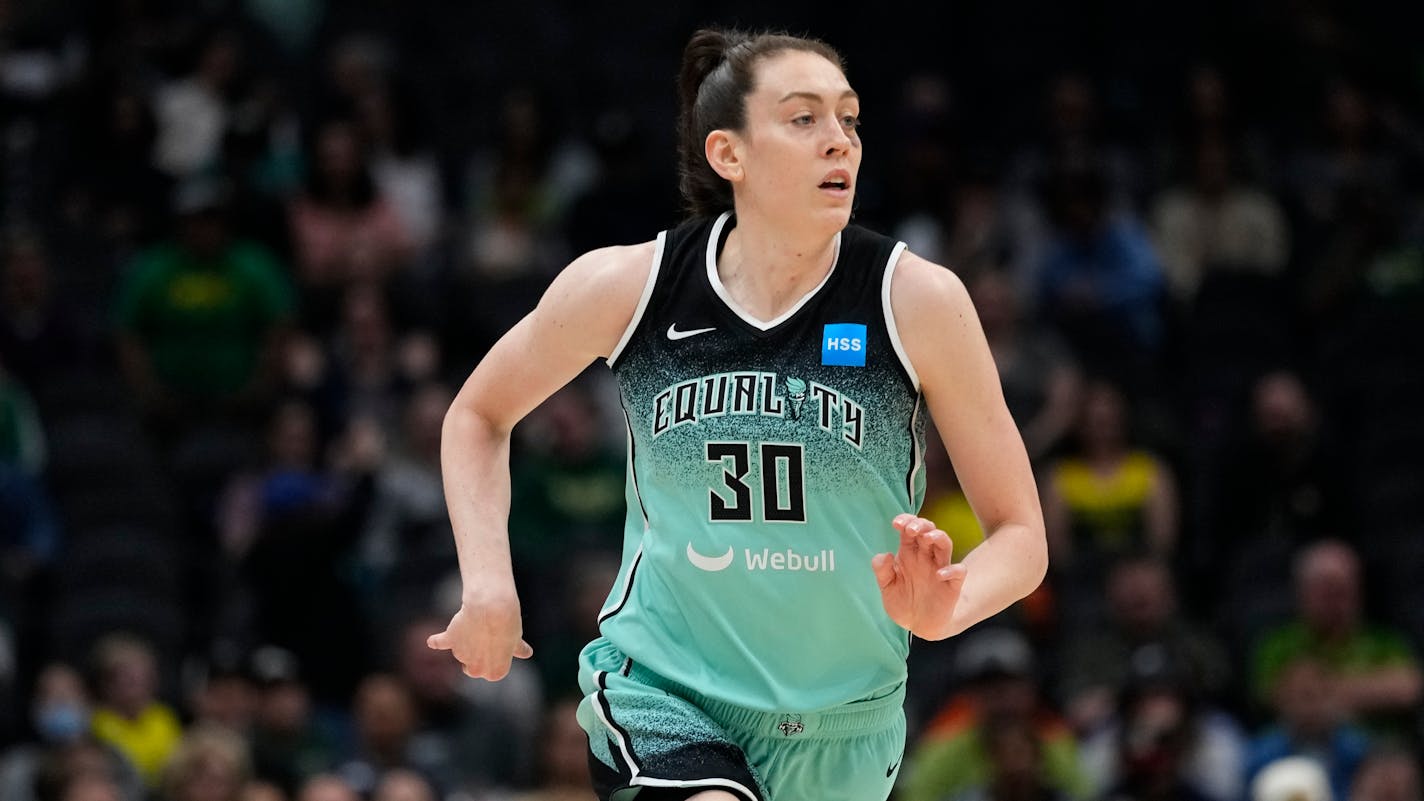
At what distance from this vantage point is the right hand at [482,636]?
4543 millimetres

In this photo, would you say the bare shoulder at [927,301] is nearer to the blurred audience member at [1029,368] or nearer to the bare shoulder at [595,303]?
the bare shoulder at [595,303]

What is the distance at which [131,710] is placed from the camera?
985 centimetres

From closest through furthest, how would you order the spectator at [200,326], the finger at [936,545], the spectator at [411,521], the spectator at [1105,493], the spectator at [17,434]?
the finger at [936,545], the spectator at [411,521], the spectator at [1105,493], the spectator at [17,434], the spectator at [200,326]

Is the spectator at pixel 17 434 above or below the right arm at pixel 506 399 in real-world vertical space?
below

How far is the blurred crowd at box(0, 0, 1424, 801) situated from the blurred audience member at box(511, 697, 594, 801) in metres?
0.02

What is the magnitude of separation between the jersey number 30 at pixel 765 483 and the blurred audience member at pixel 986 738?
4860 mm

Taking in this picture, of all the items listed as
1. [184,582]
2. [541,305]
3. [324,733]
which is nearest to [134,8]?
[184,582]

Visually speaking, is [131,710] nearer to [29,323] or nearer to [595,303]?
[29,323]

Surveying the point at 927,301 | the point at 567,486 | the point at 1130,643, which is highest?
the point at 927,301

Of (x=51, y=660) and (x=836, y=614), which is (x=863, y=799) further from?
(x=51, y=660)

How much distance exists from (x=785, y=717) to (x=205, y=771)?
5093 mm

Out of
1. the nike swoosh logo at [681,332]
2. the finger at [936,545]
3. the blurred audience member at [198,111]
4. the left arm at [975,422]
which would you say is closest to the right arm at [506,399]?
the nike swoosh logo at [681,332]

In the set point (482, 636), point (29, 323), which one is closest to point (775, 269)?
point (482, 636)

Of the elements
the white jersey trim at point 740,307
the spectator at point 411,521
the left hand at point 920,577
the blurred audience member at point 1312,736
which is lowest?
the blurred audience member at point 1312,736
